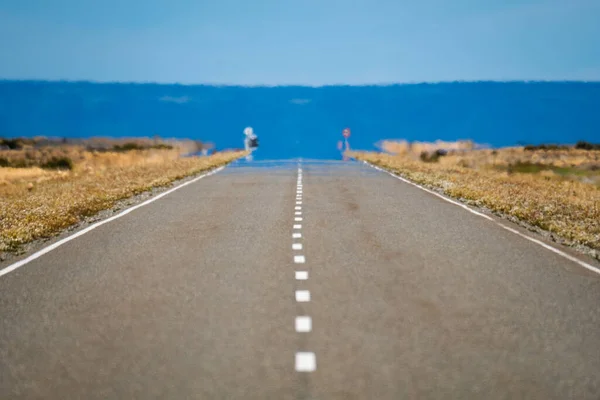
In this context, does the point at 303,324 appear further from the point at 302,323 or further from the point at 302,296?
the point at 302,296

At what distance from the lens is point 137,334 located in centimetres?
673

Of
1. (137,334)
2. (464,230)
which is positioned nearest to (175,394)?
(137,334)

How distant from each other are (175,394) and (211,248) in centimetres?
680

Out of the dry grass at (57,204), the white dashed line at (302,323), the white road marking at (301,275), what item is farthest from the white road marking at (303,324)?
the dry grass at (57,204)

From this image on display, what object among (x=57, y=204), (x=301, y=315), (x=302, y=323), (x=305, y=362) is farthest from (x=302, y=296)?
(x=57, y=204)

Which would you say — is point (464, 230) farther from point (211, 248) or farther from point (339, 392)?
point (339, 392)

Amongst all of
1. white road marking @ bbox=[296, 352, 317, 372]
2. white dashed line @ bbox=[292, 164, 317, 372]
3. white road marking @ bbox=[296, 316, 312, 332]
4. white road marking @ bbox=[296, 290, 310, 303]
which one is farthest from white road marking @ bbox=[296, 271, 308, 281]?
white road marking @ bbox=[296, 352, 317, 372]

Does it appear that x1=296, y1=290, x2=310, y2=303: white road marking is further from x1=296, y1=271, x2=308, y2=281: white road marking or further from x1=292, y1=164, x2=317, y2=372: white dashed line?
x1=296, y1=271, x2=308, y2=281: white road marking

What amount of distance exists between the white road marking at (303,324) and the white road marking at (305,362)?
2.47 ft

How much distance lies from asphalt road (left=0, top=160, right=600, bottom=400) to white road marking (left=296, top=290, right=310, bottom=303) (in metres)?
0.06

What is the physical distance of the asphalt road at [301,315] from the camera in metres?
5.42

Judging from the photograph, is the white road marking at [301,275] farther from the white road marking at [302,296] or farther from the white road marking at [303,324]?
the white road marking at [303,324]

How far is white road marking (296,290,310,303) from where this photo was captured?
8070 millimetres

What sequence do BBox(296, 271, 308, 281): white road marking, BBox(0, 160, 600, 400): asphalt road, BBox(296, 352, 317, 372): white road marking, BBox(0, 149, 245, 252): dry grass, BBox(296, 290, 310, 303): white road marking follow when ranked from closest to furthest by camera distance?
1. BBox(0, 160, 600, 400): asphalt road
2. BBox(296, 352, 317, 372): white road marking
3. BBox(296, 290, 310, 303): white road marking
4. BBox(296, 271, 308, 281): white road marking
5. BBox(0, 149, 245, 252): dry grass
